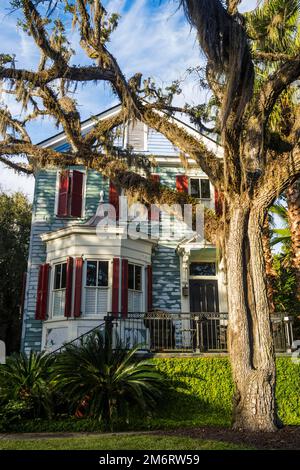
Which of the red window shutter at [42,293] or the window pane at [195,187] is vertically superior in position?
the window pane at [195,187]

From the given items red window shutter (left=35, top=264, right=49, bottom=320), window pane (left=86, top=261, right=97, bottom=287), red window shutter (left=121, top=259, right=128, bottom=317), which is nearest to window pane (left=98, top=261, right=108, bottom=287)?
window pane (left=86, top=261, right=97, bottom=287)

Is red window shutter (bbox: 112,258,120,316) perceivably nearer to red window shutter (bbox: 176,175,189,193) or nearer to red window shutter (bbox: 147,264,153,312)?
red window shutter (bbox: 147,264,153,312)

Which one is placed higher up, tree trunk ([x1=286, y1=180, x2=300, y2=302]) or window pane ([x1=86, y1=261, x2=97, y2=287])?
tree trunk ([x1=286, y1=180, x2=300, y2=302])

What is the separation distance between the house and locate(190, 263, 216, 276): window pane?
0.12ft

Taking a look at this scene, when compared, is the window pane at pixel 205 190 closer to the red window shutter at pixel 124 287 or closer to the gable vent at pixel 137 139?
the gable vent at pixel 137 139

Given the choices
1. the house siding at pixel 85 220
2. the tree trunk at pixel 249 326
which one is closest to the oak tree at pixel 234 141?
the tree trunk at pixel 249 326

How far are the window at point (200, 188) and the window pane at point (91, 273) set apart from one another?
4.81 m

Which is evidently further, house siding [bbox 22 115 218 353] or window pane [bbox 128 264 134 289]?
house siding [bbox 22 115 218 353]

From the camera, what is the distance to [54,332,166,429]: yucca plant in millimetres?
7926

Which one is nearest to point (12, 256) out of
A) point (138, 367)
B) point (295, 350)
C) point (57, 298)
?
point (57, 298)

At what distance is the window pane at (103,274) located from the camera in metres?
12.6

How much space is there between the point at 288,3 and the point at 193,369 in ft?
30.6
